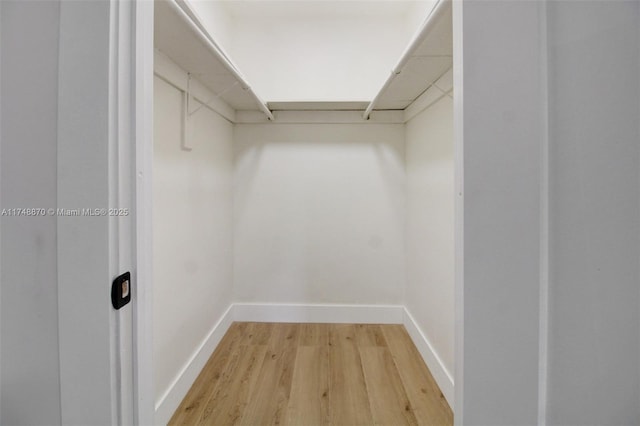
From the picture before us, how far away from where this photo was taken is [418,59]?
1.36 metres

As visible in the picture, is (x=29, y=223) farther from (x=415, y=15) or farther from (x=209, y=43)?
(x=415, y=15)

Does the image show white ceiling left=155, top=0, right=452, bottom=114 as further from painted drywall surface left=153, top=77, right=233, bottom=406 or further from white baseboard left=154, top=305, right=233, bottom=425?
white baseboard left=154, top=305, right=233, bottom=425

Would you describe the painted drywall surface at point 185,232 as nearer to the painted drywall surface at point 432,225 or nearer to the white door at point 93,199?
the white door at point 93,199

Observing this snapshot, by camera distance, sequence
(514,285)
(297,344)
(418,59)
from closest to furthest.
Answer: (514,285) < (418,59) < (297,344)

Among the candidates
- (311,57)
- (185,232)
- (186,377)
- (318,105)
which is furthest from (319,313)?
(311,57)

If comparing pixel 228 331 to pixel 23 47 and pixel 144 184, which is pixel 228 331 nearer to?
pixel 144 184

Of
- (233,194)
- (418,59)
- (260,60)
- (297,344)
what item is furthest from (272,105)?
(297,344)

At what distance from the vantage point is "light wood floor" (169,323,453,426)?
56.6 inches

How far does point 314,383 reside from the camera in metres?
1.67

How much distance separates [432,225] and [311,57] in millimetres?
1813

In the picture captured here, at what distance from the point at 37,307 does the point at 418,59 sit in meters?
1.65

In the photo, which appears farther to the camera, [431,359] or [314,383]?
[431,359]

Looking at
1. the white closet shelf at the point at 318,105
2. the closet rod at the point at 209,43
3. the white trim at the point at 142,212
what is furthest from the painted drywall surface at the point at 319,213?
the white trim at the point at 142,212

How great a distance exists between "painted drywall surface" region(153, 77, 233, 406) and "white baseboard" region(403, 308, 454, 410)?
60.7 inches
